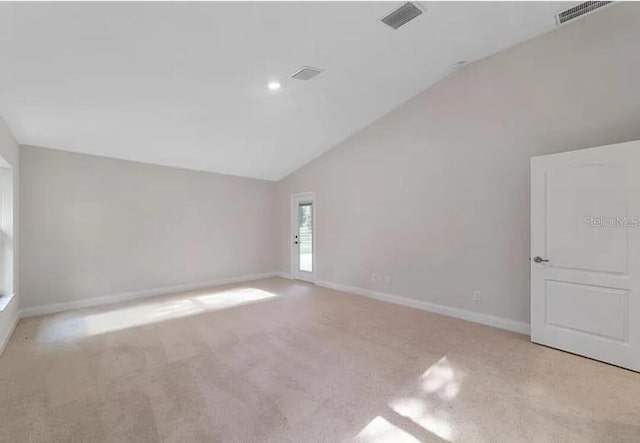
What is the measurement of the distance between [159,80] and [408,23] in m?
2.52

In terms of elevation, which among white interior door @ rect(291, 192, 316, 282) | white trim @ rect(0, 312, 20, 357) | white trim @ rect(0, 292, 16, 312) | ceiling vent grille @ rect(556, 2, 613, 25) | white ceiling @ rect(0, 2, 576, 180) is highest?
ceiling vent grille @ rect(556, 2, 613, 25)

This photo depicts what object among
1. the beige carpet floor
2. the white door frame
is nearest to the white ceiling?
the white door frame

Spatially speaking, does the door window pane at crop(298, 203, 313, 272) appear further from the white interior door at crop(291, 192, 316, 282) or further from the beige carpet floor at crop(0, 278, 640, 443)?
the beige carpet floor at crop(0, 278, 640, 443)

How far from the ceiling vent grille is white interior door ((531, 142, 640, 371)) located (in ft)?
4.45

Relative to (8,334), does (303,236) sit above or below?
above

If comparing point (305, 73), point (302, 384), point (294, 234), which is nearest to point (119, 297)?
point (294, 234)

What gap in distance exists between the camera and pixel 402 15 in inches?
111

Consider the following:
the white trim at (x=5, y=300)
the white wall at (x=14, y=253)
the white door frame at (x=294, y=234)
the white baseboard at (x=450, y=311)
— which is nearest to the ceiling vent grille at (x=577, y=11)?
the white baseboard at (x=450, y=311)

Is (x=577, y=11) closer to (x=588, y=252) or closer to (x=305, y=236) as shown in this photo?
(x=588, y=252)

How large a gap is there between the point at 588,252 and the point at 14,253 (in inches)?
253

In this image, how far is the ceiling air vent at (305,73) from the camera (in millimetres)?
3424

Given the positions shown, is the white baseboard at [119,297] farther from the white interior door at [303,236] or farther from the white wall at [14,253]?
the white interior door at [303,236]

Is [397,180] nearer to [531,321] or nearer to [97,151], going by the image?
[531,321]

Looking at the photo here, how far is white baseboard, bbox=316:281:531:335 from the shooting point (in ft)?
12.0
